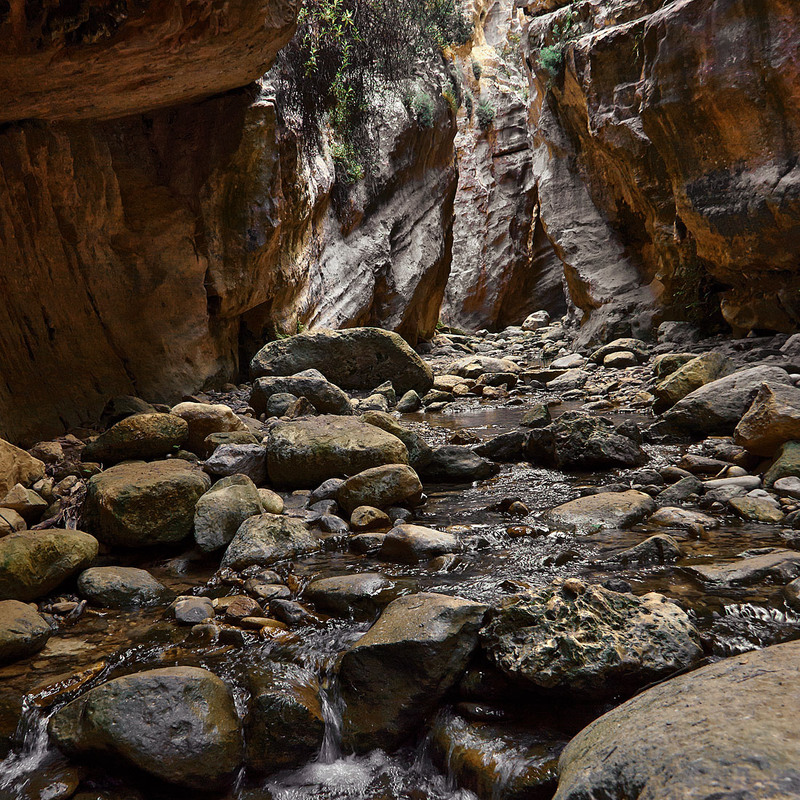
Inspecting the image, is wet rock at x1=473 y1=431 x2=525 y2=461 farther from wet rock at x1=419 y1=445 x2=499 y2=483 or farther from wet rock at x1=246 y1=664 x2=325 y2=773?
wet rock at x1=246 y1=664 x2=325 y2=773

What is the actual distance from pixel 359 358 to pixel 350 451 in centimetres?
469

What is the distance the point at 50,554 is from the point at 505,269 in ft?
69.3

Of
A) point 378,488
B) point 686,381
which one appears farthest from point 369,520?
point 686,381

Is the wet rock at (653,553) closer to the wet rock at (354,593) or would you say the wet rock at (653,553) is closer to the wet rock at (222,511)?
the wet rock at (354,593)

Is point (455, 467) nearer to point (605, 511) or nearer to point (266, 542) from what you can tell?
point (605, 511)

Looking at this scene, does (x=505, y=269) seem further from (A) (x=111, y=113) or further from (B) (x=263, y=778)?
(B) (x=263, y=778)

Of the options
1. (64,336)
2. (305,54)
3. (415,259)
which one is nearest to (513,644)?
(64,336)

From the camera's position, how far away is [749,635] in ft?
6.61

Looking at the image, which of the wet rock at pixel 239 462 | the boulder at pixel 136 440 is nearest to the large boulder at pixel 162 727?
the wet rock at pixel 239 462

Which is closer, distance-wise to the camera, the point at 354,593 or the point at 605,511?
the point at 354,593

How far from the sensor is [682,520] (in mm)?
3037

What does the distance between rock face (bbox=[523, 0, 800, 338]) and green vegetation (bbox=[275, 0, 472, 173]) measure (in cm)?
263

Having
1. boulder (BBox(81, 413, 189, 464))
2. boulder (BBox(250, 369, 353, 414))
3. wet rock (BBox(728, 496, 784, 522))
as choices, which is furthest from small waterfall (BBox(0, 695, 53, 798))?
boulder (BBox(250, 369, 353, 414))

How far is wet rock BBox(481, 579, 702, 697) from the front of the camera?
183cm
